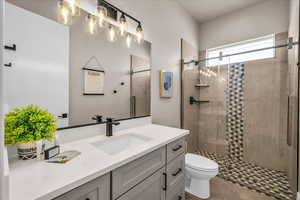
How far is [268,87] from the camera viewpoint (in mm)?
2189

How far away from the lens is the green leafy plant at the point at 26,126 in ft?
2.22

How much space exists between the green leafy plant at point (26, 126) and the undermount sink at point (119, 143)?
1.26ft

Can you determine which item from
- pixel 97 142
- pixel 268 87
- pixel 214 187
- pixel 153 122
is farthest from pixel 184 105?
pixel 97 142

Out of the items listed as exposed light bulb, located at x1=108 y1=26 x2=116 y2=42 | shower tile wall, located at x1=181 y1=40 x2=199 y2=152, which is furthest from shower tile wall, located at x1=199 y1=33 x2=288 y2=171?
exposed light bulb, located at x1=108 y1=26 x2=116 y2=42

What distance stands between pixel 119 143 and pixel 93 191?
1.94 ft

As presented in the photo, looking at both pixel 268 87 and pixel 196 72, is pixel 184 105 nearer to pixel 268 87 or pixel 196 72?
pixel 196 72

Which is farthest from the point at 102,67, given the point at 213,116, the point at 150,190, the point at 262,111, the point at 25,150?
the point at 262,111

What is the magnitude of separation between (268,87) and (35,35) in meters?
2.99

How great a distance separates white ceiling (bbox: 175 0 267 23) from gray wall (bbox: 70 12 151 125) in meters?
1.45

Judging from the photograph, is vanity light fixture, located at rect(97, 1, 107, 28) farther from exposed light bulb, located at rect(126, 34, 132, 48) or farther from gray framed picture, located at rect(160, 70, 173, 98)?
gray framed picture, located at rect(160, 70, 173, 98)

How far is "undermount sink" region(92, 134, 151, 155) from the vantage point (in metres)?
1.10

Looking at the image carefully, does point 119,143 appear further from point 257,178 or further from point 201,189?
point 257,178

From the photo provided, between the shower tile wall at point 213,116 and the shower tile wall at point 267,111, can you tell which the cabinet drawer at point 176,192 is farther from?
the shower tile wall at point 267,111

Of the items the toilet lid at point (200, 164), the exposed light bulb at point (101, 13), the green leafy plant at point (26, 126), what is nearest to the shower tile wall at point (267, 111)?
the toilet lid at point (200, 164)
